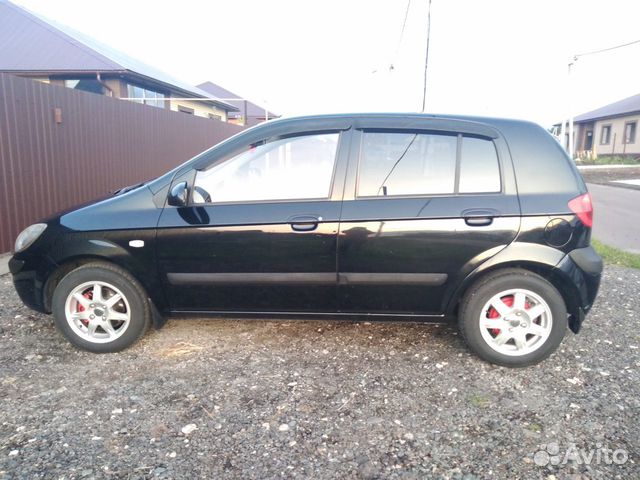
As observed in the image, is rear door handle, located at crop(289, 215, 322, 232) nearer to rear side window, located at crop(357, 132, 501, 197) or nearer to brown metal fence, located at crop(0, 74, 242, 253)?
rear side window, located at crop(357, 132, 501, 197)

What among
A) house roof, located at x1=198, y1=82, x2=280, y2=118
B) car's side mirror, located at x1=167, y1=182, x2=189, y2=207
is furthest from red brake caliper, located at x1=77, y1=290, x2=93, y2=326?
house roof, located at x1=198, y1=82, x2=280, y2=118

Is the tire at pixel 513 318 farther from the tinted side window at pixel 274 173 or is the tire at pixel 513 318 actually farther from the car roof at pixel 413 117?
the tinted side window at pixel 274 173

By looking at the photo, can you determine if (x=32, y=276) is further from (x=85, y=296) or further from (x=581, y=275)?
(x=581, y=275)

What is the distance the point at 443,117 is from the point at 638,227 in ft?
25.4

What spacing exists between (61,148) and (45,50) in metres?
12.3

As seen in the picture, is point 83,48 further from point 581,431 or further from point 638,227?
point 581,431

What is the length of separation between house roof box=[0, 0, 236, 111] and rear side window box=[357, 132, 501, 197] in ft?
48.6

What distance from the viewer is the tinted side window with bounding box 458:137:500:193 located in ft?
10.1

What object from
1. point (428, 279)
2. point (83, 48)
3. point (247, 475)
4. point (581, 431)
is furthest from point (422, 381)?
point (83, 48)

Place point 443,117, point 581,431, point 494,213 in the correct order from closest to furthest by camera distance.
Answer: point 581,431 → point 494,213 → point 443,117

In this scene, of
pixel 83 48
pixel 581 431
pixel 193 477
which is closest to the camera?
pixel 193 477

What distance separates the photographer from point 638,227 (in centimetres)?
883

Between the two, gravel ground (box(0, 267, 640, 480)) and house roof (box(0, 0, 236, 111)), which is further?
house roof (box(0, 0, 236, 111))

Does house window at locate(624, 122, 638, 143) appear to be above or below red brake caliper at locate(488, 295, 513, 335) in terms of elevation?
above
